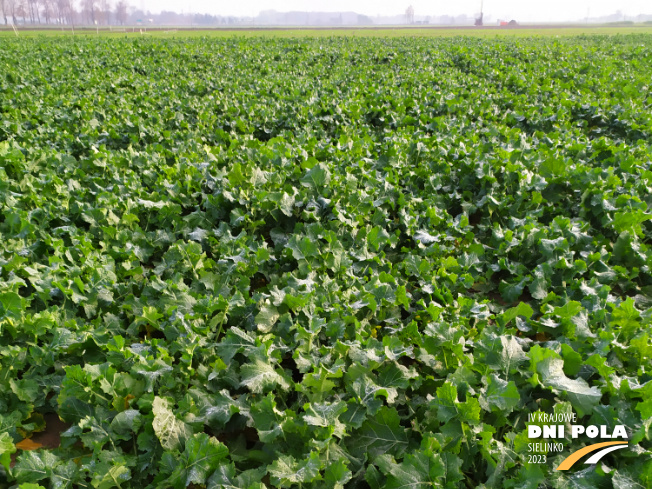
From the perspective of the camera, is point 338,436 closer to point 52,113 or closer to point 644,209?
point 644,209

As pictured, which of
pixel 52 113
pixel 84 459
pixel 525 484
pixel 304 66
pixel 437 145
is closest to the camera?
pixel 525 484

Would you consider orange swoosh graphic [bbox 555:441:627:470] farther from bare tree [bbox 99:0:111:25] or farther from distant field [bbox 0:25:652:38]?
bare tree [bbox 99:0:111:25]

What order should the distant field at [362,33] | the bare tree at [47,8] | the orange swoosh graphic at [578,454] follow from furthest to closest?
the bare tree at [47,8] < the distant field at [362,33] < the orange swoosh graphic at [578,454]

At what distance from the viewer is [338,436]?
7.34 ft

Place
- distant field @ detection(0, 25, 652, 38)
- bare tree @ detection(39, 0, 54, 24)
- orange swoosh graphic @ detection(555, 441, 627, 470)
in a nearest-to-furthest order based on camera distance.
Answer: orange swoosh graphic @ detection(555, 441, 627, 470), distant field @ detection(0, 25, 652, 38), bare tree @ detection(39, 0, 54, 24)

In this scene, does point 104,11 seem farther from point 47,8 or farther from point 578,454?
point 578,454

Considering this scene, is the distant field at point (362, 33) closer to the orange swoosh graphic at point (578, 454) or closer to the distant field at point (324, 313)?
the distant field at point (324, 313)

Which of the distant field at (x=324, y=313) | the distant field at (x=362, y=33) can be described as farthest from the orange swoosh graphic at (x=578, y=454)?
the distant field at (x=362, y=33)

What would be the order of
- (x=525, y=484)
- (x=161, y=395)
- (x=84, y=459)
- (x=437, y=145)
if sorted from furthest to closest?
(x=437, y=145) < (x=161, y=395) < (x=84, y=459) < (x=525, y=484)

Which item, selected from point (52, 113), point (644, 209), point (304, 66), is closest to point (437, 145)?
point (644, 209)

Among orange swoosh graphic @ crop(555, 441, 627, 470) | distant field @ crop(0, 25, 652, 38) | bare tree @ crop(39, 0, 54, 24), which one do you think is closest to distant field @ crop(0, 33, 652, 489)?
orange swoosh graphic @ crop(555, 441, 627, 470)

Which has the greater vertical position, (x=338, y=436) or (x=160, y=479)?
(x=338, y=436)

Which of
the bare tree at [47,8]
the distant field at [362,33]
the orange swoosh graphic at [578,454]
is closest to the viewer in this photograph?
the orange swoosh graphic at [578,454]

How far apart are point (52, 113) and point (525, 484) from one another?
422 inches
